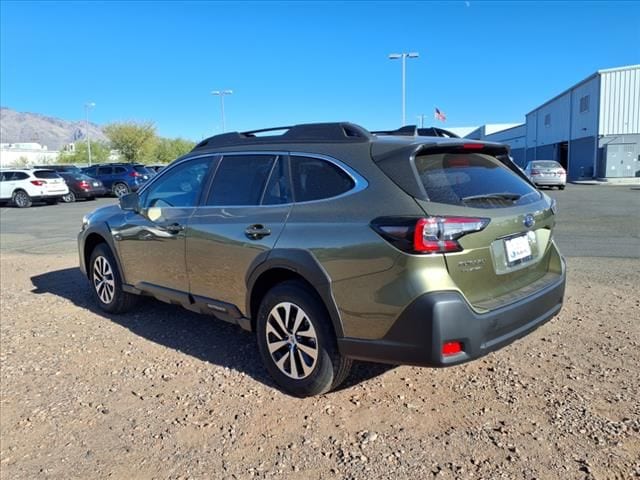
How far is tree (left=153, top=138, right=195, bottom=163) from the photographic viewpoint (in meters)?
72.8

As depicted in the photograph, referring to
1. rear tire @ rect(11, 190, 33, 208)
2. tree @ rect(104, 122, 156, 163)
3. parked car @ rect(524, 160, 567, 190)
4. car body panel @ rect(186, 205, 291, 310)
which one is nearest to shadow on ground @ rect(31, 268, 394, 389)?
car body panel @ rect(186, 205, 291, 310)

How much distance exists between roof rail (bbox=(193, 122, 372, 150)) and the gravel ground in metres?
1.74

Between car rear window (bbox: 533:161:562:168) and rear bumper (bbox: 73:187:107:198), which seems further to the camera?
rear bumper (bbox: 73:187:107:198)

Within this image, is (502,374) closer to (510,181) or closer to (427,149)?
(510,181)

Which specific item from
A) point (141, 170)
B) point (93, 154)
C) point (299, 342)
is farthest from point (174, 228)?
point (93, 154)

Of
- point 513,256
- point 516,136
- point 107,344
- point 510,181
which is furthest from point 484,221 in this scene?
point 516,136

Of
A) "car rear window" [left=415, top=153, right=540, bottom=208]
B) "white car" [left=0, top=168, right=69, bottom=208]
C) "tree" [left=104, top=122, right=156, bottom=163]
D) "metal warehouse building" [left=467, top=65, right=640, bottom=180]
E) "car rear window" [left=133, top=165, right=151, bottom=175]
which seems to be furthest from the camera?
"tree" [left=104, top=122, right=156, bottom=163]

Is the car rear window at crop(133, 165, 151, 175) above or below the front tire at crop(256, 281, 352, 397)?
above

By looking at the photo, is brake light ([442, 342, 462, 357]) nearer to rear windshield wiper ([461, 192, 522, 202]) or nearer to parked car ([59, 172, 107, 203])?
rear windshield wiper ([461, 192, 522, 202])

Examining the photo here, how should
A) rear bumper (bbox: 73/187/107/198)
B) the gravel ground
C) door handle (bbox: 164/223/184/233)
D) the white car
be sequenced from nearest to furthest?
A: 1. the gravel ground
2. door handle (bbox: 164/223/184/233)
3. the white car
4. rear bumper (bbox: 73/187/107/198)

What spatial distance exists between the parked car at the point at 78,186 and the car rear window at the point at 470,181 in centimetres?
2452

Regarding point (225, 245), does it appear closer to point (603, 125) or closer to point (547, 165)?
point (547, 165)

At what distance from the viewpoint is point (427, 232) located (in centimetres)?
284

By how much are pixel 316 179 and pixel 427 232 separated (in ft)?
3.15
